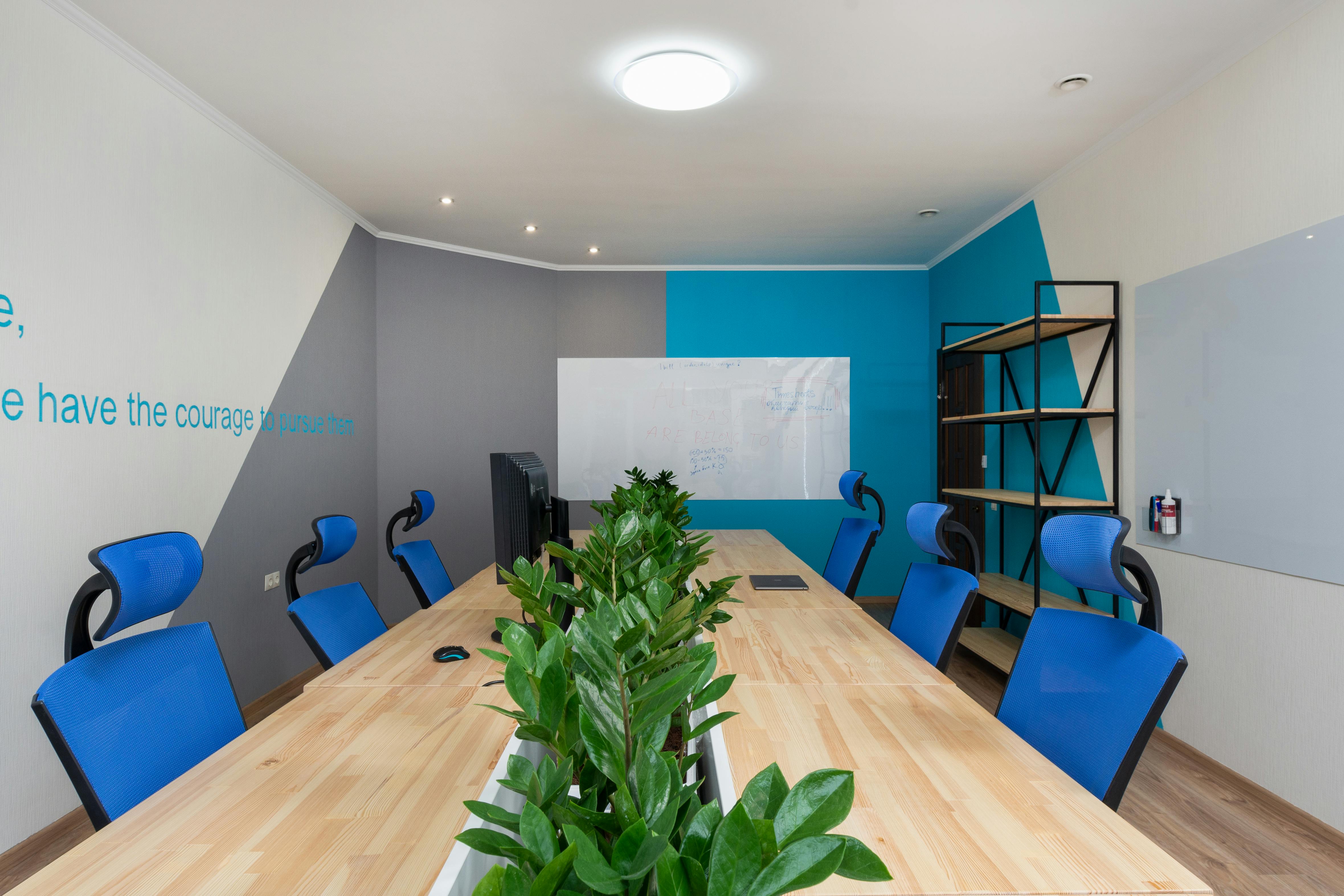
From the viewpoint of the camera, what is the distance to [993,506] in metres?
4.62

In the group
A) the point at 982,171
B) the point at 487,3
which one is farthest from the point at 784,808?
the point at 982,171

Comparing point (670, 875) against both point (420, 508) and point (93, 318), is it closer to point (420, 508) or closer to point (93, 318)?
point (420, 508)

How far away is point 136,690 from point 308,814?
24.1 inches

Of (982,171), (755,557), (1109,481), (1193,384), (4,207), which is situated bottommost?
(755,557)

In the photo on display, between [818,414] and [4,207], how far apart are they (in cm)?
482

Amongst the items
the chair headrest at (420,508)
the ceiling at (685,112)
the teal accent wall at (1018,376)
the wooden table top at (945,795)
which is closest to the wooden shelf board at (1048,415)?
the teal accent wall at (1018,376)

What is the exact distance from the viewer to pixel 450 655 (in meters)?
1.82

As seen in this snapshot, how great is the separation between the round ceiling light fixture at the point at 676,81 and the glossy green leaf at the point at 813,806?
2705 millimetres

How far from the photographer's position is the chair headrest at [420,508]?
275 centimetres

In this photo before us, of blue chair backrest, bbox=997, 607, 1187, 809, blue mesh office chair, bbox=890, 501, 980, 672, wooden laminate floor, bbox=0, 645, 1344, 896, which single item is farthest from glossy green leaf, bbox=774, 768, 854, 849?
wooden laminate floor, bbox=0, 645, 1344, 896

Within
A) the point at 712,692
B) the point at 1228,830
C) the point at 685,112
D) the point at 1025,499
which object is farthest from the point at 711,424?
the point at 712,692

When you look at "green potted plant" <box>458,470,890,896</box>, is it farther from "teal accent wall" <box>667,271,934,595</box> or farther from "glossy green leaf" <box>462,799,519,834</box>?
"teal accent wall" <box>667,271,934,595</box>

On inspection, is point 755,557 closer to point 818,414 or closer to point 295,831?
point 818,414

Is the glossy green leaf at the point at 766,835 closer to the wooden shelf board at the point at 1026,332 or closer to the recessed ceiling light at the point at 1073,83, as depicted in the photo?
the recessed ceiling light at the point at 1073,83
